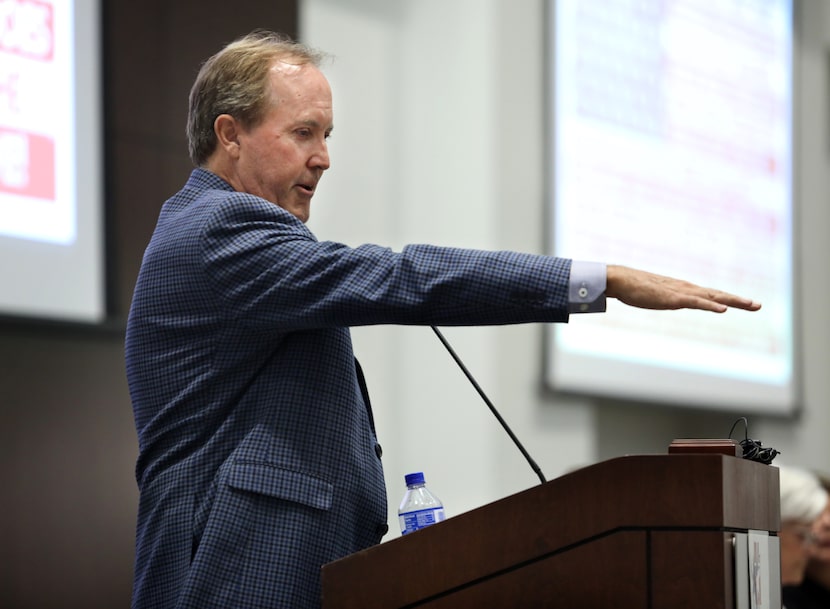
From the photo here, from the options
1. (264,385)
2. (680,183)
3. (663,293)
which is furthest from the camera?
(680,183)

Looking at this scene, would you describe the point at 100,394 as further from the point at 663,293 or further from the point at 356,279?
the point at 663,293

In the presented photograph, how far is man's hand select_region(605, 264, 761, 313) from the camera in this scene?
4.43 ft

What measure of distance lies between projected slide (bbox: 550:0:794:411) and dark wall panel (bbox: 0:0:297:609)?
1738 millimetres

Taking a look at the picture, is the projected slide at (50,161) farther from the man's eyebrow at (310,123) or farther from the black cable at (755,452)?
the black cable at (755,452)

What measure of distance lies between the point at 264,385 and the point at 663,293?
569 mm

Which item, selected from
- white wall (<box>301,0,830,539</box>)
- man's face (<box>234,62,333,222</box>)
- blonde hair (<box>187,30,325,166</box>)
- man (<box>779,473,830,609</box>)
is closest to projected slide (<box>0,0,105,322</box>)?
white wall (<box>301,0,830,539</box>)

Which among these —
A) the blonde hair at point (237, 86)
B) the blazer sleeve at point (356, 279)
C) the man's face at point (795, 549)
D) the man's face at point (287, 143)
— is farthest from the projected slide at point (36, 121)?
the man's face at point (795, 549)

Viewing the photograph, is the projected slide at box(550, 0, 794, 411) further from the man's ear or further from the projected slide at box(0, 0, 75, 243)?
the man's ear

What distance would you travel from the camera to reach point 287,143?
179 cm

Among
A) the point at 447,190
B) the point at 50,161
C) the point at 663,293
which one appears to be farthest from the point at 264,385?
the point at 447,190

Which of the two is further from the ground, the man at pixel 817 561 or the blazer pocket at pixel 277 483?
the blazer pocket at pixel 277 483

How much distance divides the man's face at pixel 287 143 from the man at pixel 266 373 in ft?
0.23

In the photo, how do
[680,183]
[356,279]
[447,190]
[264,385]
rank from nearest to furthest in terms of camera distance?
[356,279]
[264,385]
[447,190]
[680,183]

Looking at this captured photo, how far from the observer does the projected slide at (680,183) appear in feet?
16.1
